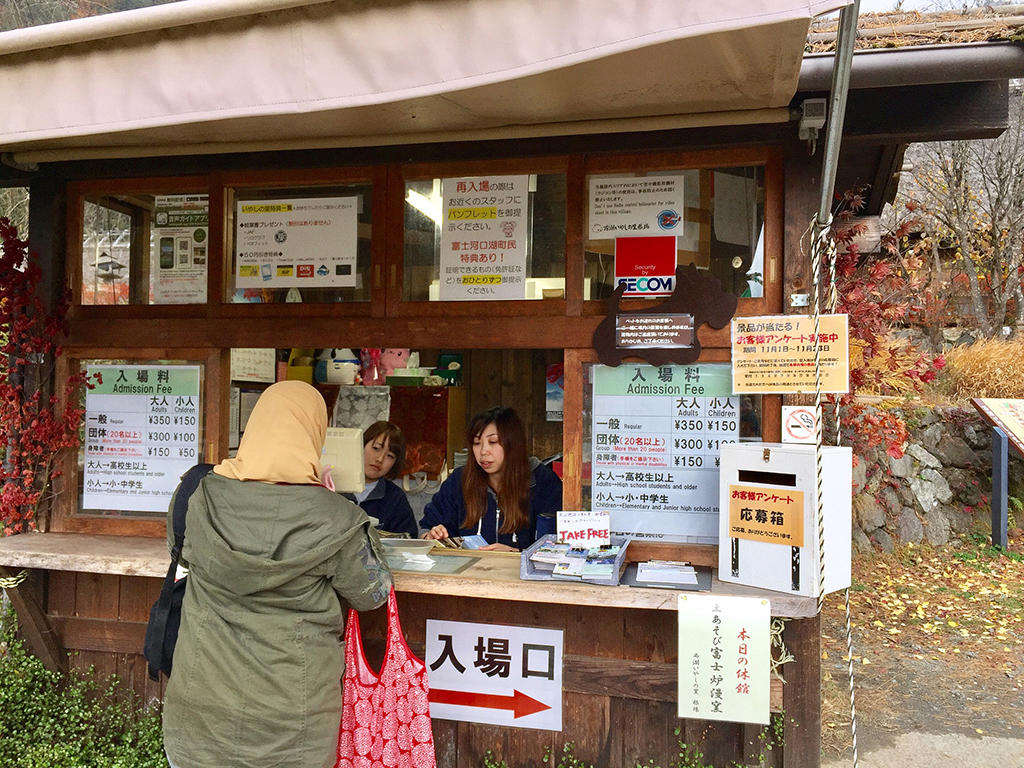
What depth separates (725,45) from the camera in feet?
7.09

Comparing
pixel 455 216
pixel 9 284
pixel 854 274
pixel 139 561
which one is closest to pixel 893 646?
pixel 854 274

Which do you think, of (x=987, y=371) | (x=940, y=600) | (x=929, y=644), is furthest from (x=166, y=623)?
(x=987, y=371)

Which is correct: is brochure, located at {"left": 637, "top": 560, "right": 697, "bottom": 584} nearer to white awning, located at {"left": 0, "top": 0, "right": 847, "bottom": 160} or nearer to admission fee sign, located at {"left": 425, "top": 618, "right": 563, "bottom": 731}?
admission fee sign, located at {"left": 425, "top": 618, "right": 563, "bottom": 731}

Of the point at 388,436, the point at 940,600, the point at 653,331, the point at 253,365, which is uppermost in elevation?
the point at 653,331

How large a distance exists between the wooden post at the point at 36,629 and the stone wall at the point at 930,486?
22.8 feet

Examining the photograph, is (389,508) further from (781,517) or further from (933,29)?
(933,29)

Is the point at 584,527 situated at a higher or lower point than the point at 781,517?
lower

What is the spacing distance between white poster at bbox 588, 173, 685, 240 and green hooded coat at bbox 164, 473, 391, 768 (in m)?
1.54

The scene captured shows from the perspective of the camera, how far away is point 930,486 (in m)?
8.16

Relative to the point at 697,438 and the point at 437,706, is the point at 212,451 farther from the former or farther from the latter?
the point at 697,438

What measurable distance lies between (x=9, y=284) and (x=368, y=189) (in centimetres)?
169

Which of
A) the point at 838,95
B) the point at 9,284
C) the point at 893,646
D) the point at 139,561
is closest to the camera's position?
the point at 838,95

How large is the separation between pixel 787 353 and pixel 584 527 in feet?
3.25

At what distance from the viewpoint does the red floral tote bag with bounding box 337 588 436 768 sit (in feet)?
8.34
